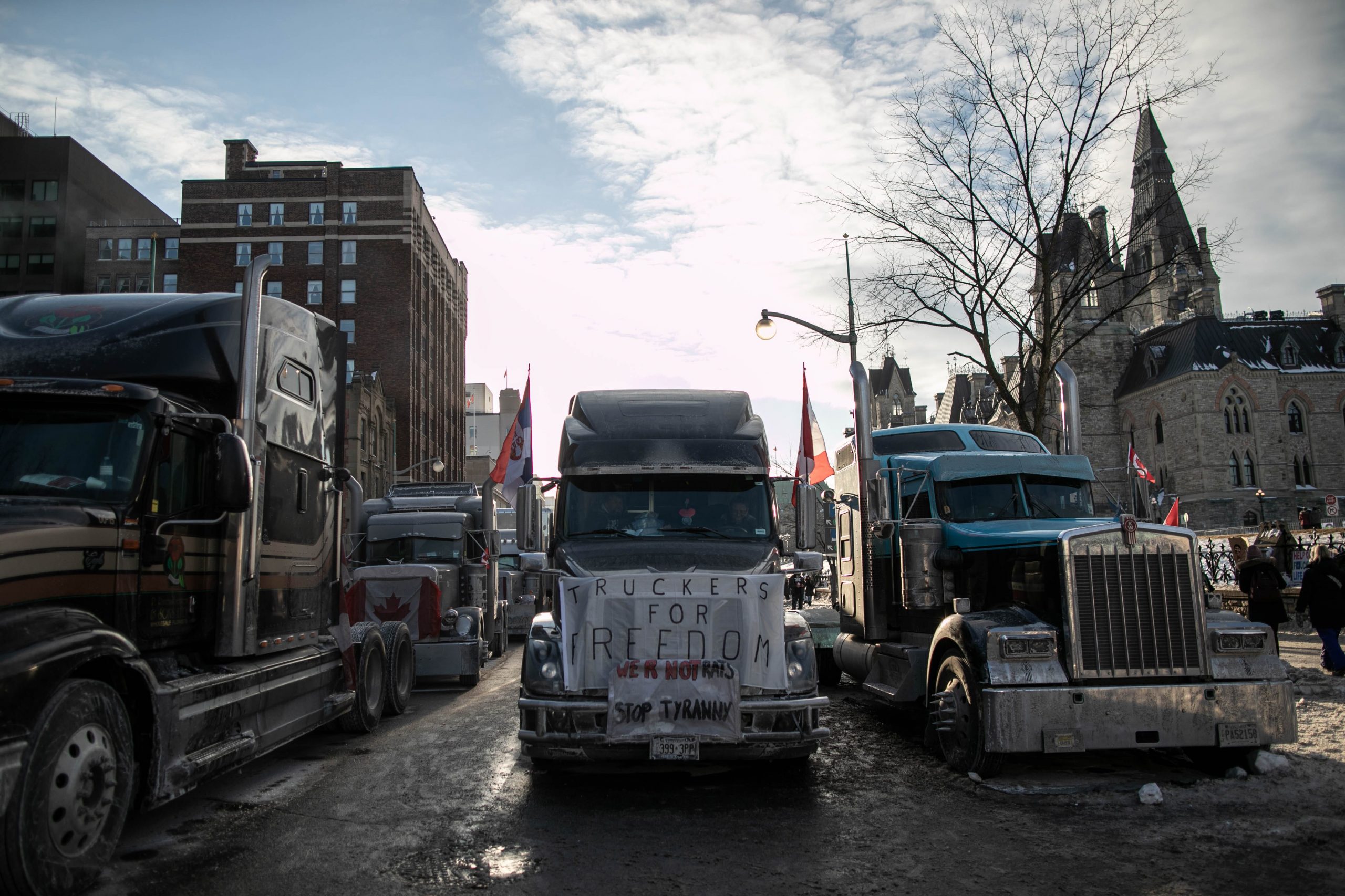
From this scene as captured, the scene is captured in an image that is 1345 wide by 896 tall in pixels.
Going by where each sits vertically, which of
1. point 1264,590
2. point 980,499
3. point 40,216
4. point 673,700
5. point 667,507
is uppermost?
point 40,216

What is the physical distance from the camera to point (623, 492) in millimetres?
8250

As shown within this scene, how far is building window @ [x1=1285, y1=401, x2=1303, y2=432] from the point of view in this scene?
241ft

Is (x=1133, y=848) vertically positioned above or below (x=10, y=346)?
below

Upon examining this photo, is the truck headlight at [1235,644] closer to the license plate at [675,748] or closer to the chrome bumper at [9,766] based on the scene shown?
the license plate at [675,748]

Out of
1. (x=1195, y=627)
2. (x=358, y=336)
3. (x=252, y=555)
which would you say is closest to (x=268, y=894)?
(x=252, y=555)

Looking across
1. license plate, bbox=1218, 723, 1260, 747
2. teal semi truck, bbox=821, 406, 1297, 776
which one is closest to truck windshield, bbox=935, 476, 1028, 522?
teal semi truck, bbox=821, 406, 1297, 776

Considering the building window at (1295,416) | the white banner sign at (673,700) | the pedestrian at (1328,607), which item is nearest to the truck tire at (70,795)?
the white banner sign at (673,700)

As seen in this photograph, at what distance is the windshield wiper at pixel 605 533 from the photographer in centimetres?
803

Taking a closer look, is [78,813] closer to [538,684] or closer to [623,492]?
[538,684]

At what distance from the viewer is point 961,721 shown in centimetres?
760

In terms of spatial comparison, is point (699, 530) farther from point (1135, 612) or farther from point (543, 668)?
point (1135, 612)

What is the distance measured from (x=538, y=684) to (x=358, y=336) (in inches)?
2445

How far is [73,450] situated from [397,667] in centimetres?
583

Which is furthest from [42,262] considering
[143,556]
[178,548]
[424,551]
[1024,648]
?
[1024,648]
